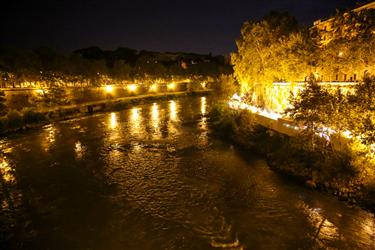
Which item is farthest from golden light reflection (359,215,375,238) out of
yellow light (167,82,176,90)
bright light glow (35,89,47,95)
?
yellow light (167,82,176,90)

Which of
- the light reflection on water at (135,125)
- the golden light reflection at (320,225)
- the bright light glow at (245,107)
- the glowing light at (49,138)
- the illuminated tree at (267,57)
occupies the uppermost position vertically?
the illuminated tree at (267,57)

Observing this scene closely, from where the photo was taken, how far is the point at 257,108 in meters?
21.7

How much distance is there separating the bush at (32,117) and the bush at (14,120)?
23.6 inches

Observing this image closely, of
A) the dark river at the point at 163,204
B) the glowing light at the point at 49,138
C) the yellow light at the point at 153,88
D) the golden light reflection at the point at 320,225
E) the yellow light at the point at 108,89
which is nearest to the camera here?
the golden light reflection at the point at 320,225

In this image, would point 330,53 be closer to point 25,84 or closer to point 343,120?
point 343,120

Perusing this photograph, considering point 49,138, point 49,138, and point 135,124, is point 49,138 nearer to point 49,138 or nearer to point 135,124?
point 49,138

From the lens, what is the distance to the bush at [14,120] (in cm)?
2489

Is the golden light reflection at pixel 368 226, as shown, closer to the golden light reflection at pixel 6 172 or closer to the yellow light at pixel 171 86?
the golden light reflection at pixel 6 172

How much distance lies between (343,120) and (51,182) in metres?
12.7

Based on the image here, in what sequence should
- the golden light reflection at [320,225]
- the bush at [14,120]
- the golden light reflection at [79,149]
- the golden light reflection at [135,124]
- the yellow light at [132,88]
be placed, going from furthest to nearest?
the yellow light at [132,88]
the bush at [14,120]
the golden light reflection at [135,124]
the golden light reflection at [79,149]
the golden light reflection at [320,225]

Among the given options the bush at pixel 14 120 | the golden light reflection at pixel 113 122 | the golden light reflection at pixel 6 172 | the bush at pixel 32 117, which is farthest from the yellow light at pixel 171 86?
the golden light reflection at pixel 6 172

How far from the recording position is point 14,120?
25.3 meters

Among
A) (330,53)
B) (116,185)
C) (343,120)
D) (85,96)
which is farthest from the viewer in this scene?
(85,96)

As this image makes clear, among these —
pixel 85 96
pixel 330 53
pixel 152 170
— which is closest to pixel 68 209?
pixel 152 170
